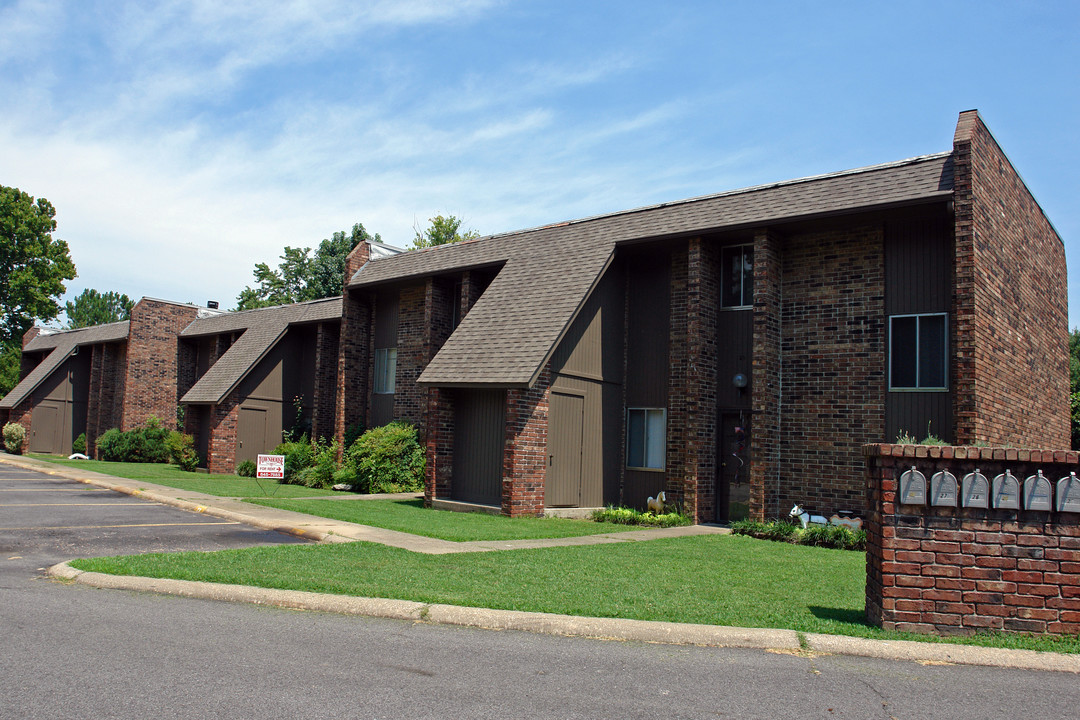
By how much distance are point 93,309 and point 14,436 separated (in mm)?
67844

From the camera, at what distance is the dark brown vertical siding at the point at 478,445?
17062mm

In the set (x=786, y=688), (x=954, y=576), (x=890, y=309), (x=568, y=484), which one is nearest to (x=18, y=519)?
(x=568, y=484)

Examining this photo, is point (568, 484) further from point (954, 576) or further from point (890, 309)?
point (954, 576)

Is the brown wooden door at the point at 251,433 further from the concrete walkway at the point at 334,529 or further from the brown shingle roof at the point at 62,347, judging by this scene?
the brown shingle roof at the point at 62,347

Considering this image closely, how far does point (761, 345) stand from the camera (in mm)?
15234

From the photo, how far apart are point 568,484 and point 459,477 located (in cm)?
266

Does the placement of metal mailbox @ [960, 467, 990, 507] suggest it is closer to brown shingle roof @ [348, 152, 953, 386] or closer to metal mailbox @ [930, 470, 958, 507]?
metal mailbox @ [930, 470, 958, 507]

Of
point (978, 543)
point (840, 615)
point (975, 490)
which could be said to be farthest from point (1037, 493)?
point (840, 615)

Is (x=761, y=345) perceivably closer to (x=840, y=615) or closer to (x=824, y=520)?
(x=824, y=520)

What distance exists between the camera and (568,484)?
16.7 meters

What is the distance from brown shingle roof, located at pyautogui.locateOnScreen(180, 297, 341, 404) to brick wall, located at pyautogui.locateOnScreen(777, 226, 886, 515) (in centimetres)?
1542

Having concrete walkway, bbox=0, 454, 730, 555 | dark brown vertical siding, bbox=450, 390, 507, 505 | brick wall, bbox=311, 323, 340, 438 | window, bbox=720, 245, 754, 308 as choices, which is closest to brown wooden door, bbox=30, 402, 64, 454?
brick wall, bbox=311, 323, 340, 438

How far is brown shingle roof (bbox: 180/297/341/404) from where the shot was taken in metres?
26.1

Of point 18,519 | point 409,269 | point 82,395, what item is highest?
point 409,269
